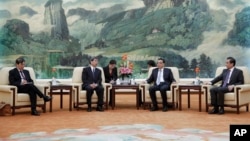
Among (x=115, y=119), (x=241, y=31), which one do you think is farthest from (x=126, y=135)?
(x=241, y=31)

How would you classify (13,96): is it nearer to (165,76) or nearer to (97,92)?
(97,92)

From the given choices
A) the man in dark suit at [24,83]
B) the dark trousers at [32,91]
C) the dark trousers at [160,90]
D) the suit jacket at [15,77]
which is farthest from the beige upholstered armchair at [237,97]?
the suit jacket at [15,77]

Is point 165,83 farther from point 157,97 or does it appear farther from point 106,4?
point 106,4

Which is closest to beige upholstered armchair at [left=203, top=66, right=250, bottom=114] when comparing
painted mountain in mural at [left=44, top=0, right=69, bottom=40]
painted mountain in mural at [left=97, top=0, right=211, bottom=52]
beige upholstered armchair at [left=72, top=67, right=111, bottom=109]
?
beige upholstered armchair at [left=72, top=67, right=111, bottom=109]

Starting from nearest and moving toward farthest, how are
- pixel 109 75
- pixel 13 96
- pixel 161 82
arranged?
1. pixel 13 96
2. pixel 161 82
3. pixel 109 75

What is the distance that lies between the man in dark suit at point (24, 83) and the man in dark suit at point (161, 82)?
226cm

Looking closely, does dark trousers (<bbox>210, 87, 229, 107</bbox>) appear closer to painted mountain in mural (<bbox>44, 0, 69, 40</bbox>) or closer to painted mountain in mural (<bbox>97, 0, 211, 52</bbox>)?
painted mountain in mural (<bbox>97, 0, 211, 52</bbox>)

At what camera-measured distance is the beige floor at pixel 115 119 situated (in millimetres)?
5984

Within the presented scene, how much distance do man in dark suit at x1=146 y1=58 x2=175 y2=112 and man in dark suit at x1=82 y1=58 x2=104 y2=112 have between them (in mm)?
1122

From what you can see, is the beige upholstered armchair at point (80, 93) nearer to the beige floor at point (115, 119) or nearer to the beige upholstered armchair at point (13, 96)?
the beige floor at point (115, 119)

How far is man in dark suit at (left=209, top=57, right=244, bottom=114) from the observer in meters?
7.74

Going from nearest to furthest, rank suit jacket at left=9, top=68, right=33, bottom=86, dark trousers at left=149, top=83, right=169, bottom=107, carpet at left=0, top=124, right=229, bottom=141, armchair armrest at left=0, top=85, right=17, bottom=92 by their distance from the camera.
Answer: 1. carpet at left=0, top=124, right=229, bottom=141
2. armchair armrest at left=0, top=85, right=17, bottom=92
3. suit jacket at left=9, top=68, right=33, bottom=86
4. dark trousers at left=149, top=83, right=169, bottom=107

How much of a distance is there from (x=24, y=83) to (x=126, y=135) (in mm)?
3391

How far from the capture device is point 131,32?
13.6 metres
